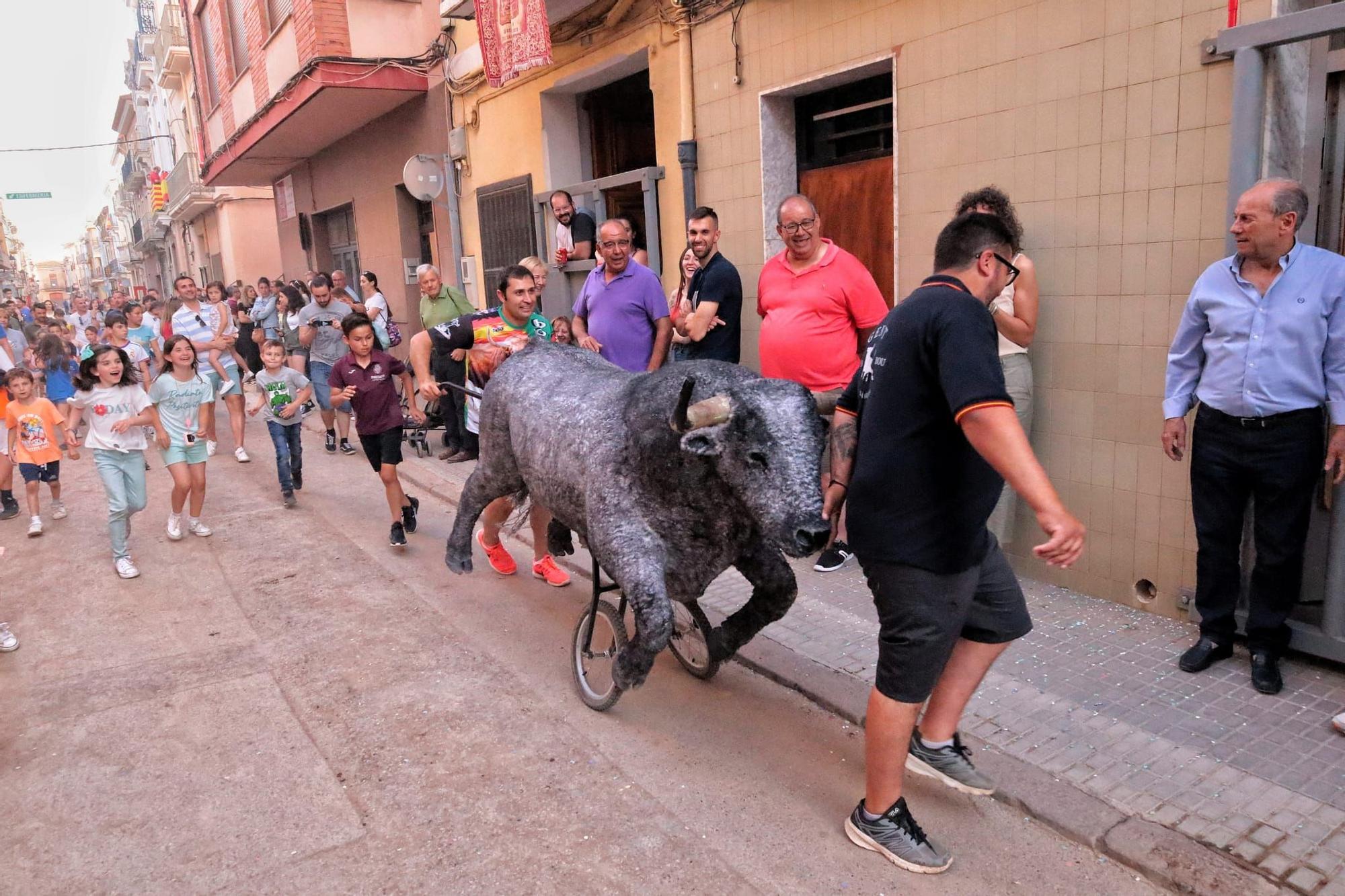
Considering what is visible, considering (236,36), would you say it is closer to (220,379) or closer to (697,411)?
(220,379)

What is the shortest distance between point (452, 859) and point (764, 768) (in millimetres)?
1177

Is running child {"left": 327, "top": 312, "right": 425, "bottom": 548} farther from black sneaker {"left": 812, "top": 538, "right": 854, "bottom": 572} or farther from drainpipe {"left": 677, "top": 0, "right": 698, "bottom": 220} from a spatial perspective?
black sneaker {"left": 812, "top": 538, "right": 854, "bottom": 572}

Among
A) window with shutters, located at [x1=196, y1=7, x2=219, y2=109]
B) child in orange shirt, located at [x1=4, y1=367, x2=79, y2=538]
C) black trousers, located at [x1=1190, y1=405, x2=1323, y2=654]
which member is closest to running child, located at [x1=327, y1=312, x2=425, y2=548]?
child in orange shirt, located at [x1=4, y1=367, x2=79, y2=538]

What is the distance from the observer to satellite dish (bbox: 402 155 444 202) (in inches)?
413

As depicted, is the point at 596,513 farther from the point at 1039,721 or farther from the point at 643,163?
the point at 643,163

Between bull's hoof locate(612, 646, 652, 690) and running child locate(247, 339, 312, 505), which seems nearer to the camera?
bull's hoof locate(612, 646, 652, 690)

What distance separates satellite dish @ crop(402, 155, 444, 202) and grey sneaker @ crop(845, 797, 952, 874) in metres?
9.45

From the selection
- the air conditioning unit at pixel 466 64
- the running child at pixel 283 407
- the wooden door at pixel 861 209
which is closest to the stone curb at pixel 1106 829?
the wooden door at pixel 861 209

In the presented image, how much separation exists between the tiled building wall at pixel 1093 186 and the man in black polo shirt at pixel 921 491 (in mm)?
2037

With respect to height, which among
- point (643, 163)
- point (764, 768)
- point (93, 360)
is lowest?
point (764, 768)

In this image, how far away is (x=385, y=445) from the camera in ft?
21.1

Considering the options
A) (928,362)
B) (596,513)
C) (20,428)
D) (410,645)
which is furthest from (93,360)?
(928,362)

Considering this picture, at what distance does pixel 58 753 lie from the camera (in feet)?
12.1

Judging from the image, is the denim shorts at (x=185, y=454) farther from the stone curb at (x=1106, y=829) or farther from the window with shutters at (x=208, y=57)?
the window with shutters at (x=208, y=57)
